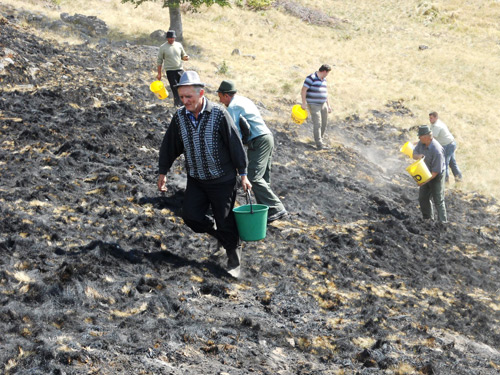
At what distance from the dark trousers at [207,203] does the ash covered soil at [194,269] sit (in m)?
0.48

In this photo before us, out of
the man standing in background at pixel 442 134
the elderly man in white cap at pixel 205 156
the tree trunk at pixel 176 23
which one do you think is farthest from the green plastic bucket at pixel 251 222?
the tree trunk at pixel 176 23

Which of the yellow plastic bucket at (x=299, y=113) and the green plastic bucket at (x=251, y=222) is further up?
the green plastic bucket at (x=251, y=222)

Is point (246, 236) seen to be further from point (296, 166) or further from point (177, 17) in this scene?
point (177, 17)

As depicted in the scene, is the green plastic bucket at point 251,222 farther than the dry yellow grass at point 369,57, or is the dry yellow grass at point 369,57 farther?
the dry yellow grass at point 369,57

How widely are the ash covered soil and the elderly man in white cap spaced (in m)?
0.56

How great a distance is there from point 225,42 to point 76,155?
17810 mm

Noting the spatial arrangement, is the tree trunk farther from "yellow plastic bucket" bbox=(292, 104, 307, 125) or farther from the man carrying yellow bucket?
the man carrying yellow bucket

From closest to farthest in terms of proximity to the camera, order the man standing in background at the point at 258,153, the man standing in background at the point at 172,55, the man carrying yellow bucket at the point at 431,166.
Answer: the man standing in background at the point at 258,153, the man carrying yellow bucket at the point at 431,166, the man standing in background at the point at 172,55

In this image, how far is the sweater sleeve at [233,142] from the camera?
15.3 ft

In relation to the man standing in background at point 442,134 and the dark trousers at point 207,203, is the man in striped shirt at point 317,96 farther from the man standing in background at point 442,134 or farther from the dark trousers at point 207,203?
the dark trousers at point 207,203

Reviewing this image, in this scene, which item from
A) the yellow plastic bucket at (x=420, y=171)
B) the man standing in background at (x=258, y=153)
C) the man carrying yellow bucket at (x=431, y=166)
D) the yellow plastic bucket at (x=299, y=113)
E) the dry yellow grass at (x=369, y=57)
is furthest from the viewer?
the dry yellow grass at (x=369, y=57)

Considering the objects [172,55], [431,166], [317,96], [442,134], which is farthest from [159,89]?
[431,166]

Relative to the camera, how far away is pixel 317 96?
457 inches

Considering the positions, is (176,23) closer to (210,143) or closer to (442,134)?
(442,134)
